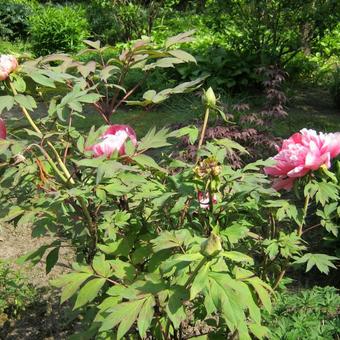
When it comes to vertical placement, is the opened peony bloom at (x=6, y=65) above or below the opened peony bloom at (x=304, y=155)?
above

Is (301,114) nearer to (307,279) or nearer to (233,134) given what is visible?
(233,134)

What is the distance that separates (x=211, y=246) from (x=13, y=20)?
13.1 metres

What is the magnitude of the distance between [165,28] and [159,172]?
10726 mm

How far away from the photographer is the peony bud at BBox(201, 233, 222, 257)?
51.5 inches

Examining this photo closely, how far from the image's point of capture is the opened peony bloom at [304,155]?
1.71 meters

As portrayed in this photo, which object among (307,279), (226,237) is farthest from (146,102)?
(307,279)

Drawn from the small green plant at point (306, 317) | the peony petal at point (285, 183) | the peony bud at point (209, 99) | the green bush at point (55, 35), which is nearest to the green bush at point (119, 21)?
the green bush at point (55, 35)

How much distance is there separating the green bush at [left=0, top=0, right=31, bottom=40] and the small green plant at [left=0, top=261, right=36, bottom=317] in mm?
11045

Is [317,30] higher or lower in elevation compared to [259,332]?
lower

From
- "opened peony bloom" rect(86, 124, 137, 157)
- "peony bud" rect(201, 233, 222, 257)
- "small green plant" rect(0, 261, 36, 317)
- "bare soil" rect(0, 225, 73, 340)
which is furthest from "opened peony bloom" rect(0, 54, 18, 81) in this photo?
"small green plant" rect(0, 261, 36, 317)

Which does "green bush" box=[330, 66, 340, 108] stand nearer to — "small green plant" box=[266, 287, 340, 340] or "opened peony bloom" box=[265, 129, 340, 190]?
"small green plant" box=[266, 287, 340, 340]

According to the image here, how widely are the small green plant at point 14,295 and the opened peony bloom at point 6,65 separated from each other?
61.5 inches

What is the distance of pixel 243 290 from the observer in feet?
4.66

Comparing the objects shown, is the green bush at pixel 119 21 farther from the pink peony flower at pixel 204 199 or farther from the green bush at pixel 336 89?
the pink peony flower at pixel 204 199
